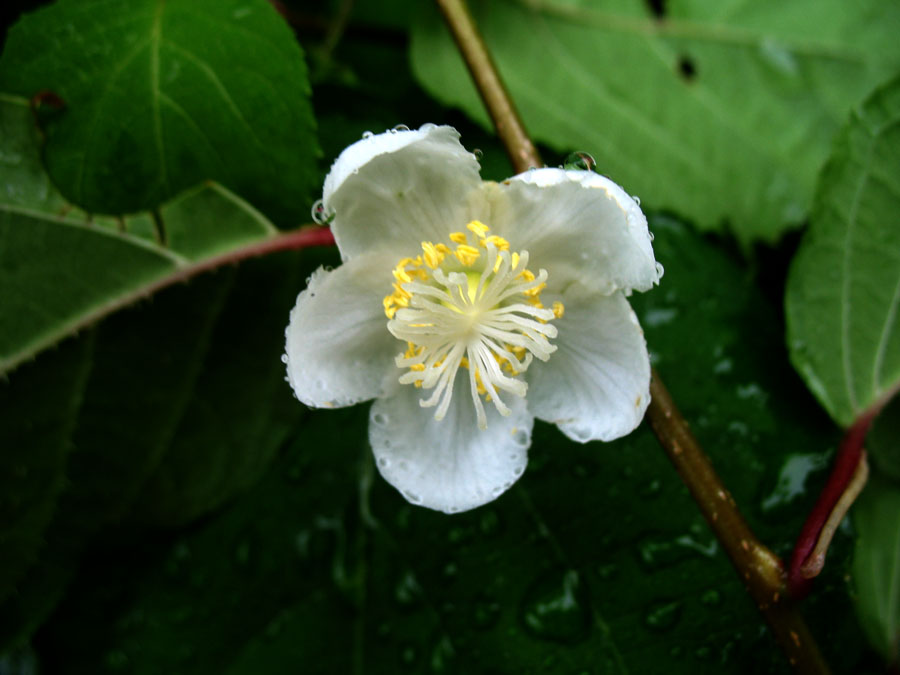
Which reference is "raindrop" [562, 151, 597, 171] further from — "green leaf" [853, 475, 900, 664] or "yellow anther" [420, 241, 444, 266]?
"green leaf" [853, 475, 900, 664]

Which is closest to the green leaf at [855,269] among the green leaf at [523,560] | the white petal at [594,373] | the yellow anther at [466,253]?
the green leaf at [523,560]

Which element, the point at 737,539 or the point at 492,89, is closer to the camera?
the point at 737,539

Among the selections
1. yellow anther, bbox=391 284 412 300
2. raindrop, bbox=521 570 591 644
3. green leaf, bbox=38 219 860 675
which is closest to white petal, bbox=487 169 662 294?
yellow anther, bbox=391 284 412 300

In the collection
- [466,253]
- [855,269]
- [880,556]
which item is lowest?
[880,556]

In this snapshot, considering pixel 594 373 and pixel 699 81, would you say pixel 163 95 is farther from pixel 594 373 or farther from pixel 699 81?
pixel 699 81

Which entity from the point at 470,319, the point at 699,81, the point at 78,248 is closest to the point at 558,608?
the point at 470,319
